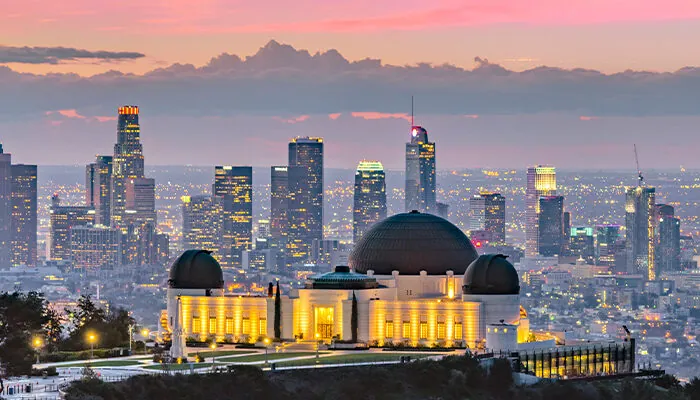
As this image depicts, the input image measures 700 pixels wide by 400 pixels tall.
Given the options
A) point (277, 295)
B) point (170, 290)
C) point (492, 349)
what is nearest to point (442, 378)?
point (492, 349)

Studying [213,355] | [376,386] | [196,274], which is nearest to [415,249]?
[196,274]

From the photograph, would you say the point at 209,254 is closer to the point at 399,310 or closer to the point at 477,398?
the point at 399,310

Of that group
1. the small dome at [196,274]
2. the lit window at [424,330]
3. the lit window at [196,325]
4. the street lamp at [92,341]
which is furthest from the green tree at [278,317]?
the street lamp at [92,341]

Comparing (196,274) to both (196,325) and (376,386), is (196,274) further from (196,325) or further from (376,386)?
(376,386)

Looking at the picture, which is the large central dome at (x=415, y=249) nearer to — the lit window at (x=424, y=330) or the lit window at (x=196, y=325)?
the lit window at (x=424, y=330)

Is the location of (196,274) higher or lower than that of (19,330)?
higher

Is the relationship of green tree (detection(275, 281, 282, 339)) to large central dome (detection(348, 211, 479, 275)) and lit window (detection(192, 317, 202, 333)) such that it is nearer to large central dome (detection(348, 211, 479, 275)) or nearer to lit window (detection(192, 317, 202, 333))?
lit window (detection(192, 317, 202, 333))

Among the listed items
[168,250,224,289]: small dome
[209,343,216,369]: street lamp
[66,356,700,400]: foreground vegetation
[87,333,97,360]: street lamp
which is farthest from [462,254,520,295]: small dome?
[87,333,97,360]: street lamp
